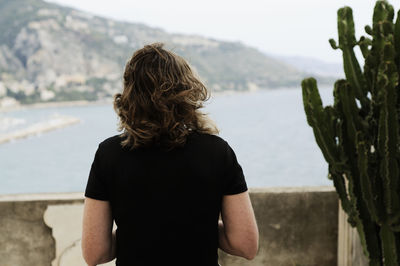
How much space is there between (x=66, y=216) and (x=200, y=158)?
219 cm

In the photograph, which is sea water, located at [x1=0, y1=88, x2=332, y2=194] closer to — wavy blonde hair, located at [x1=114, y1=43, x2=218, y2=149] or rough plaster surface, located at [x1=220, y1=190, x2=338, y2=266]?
rough plaster surface, located at [x1=220, y1=190, x2=338, y2=266]

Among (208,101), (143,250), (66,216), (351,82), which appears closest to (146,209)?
(143,250)

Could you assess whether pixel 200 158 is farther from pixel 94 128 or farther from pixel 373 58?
pixel 94 128

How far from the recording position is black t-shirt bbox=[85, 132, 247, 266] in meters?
1.33

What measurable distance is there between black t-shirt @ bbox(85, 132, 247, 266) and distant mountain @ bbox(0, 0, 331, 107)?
81.1 m

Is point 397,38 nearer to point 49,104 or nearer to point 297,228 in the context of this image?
point 297,228

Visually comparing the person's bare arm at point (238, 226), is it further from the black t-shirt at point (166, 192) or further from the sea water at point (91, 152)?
the sea water at point (91, 152)

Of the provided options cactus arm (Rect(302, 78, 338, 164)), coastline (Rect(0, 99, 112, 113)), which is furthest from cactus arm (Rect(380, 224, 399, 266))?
coastline (Rect(0, 99, 112, 113))

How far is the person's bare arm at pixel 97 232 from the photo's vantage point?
1.42 m

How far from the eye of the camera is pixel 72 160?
72688 mm

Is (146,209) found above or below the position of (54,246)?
above

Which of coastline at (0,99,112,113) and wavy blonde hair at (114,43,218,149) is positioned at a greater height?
wavy blonde hair at (114,43,218,149)

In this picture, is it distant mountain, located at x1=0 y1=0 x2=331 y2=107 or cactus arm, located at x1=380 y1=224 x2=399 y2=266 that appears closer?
cactus arm, located at x1=380 y1=224 x2=399 y2=266

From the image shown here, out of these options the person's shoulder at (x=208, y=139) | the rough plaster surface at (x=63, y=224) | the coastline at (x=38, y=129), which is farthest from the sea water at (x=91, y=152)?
the person's shoulder at (x=208, y=139)
